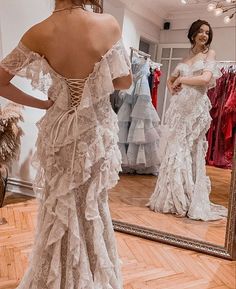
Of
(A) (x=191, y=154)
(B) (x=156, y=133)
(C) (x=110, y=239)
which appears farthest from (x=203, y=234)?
(C) (x=110, y=239)

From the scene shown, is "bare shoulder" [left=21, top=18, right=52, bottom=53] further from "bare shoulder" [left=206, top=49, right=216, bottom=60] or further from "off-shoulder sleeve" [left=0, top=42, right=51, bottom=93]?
"bare shoulder" [left=206, top=49, right=216, bottom=60]

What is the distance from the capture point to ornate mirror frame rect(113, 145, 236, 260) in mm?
1943

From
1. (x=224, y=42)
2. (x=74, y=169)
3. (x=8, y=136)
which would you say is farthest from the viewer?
(x=8, y=136)

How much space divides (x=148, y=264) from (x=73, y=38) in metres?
1.27

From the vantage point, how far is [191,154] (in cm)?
218

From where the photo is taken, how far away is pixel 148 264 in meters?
1.84

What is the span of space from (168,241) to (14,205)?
1.18 metres

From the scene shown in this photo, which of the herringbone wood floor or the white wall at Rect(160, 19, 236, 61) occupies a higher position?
the white wall at Rect(160, 19, 236, 61)

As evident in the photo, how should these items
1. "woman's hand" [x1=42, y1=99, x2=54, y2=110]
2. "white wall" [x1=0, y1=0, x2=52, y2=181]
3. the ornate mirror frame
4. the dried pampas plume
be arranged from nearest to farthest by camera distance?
"woman's hand" [x1=42, y1=99, x2=54, y2=110] < the ornate mirror frame < the dried pampas plume < "white wall" [x1=0, y1=0, x2=52, y2=181]

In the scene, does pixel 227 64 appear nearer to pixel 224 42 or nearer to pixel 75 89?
pixel 224 42

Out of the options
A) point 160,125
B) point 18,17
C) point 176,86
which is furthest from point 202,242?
point 18,17

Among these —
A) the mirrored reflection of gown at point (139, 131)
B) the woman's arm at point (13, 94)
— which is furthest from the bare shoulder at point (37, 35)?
the mirrored reflection of gown at point (139, 131)

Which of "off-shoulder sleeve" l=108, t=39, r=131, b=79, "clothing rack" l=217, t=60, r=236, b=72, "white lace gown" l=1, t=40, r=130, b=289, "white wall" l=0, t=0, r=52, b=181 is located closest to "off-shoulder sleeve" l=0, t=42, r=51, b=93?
"white lace gown" l=1, t=40, r=130, b=289

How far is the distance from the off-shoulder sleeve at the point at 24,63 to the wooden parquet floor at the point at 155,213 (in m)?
1.25
